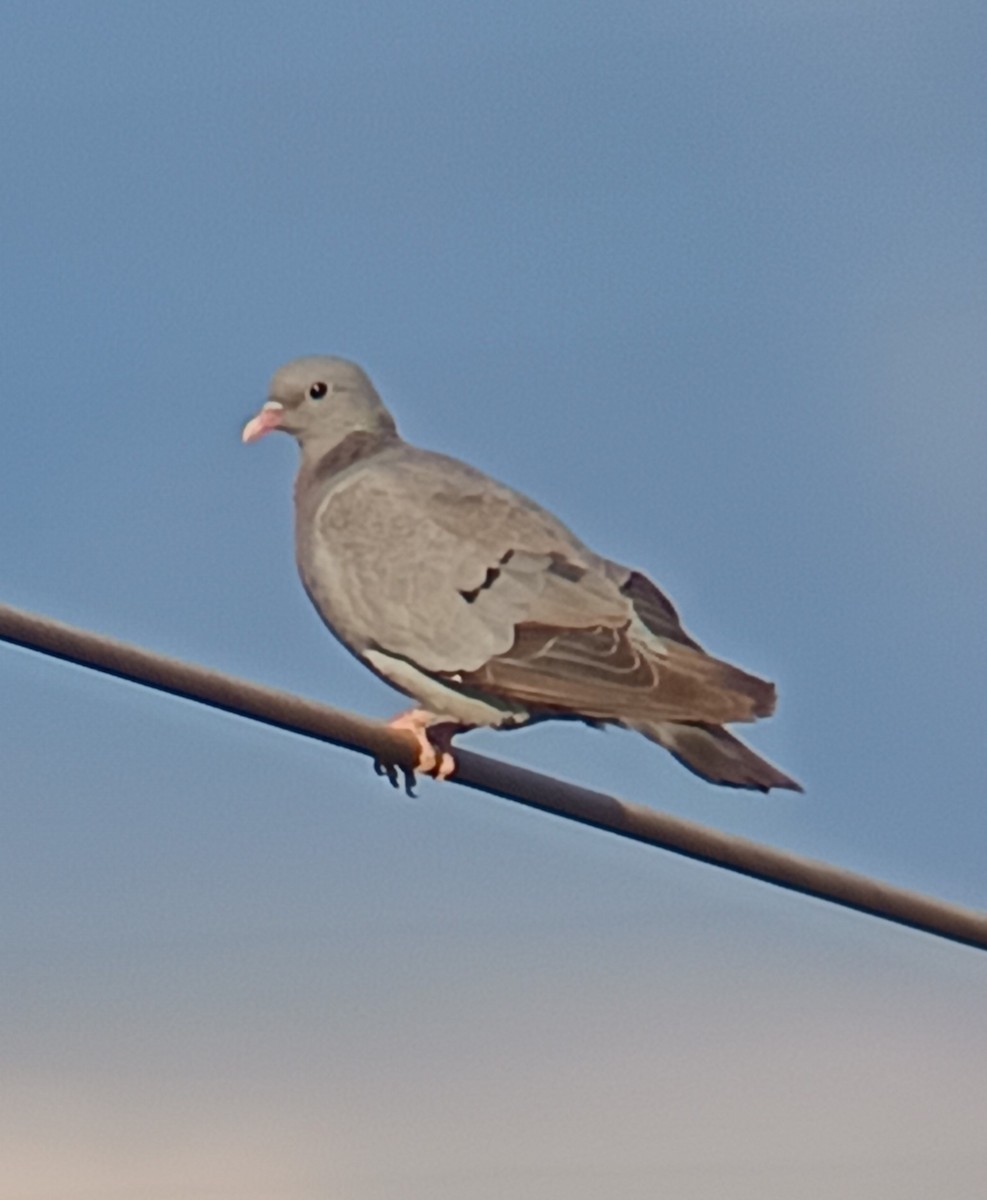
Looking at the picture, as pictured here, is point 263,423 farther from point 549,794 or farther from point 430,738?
point 549,794

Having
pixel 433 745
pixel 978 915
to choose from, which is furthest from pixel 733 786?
pixel 978 915

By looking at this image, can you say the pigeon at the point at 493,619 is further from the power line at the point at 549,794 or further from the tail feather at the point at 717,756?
the power line at the point at 549,794

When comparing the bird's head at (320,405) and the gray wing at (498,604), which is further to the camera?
the bird's head at (320,405)

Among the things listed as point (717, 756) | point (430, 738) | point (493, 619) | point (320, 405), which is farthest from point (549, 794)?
point (320, 405)

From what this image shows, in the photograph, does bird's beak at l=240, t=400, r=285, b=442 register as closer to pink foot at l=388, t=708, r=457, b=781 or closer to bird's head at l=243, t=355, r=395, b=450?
bird's head at l=243, t=355, r=395, b=450

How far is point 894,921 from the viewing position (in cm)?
500

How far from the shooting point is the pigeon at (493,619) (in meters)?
6.37

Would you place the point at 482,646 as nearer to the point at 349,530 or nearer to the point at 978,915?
the point at 349,530

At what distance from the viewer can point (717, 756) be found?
6293 mm

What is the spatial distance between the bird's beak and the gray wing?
62 cm

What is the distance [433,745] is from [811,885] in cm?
142

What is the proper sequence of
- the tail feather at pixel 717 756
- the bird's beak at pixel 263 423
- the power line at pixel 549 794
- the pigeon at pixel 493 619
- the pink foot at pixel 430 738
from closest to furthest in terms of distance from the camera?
the power line at pixel 549 794
the pink foot at pixel 430 738
the tail feather at pixel 717 756
the pigeon at pixel 493 619
the bird's beak at pixel 263 423

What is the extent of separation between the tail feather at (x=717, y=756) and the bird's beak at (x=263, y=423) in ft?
8.21

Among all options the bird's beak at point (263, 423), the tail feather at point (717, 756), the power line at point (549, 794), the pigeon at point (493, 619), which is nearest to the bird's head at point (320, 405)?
the bird's beak at point (263, 423)
